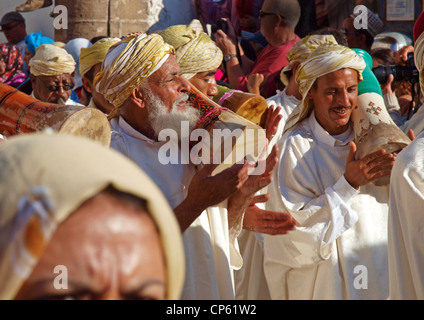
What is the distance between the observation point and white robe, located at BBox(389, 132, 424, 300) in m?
3.23

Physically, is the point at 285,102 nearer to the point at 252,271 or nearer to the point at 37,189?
the point at 252,271

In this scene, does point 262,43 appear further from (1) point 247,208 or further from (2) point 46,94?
(1) point 247,208

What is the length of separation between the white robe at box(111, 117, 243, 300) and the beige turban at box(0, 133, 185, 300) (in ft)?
6.63

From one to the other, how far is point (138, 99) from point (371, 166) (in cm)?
142

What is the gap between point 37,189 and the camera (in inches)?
41.9

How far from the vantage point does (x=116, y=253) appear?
1.19 m

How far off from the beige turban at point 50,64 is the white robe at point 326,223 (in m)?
2.33

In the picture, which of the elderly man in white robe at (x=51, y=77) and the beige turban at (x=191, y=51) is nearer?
the beige turban at (x=191, y=51)

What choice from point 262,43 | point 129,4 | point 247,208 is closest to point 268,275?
point 247,208

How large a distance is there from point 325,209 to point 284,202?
0.27m

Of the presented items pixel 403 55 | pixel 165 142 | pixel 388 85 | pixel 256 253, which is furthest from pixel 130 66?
pixel 403 55

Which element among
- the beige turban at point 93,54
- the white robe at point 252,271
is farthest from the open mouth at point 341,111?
→ the beige turban at point 93,54

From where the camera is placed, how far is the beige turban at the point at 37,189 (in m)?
1.05

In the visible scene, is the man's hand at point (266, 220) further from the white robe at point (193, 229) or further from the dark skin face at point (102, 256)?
the dark skin face at point (102, 256)
